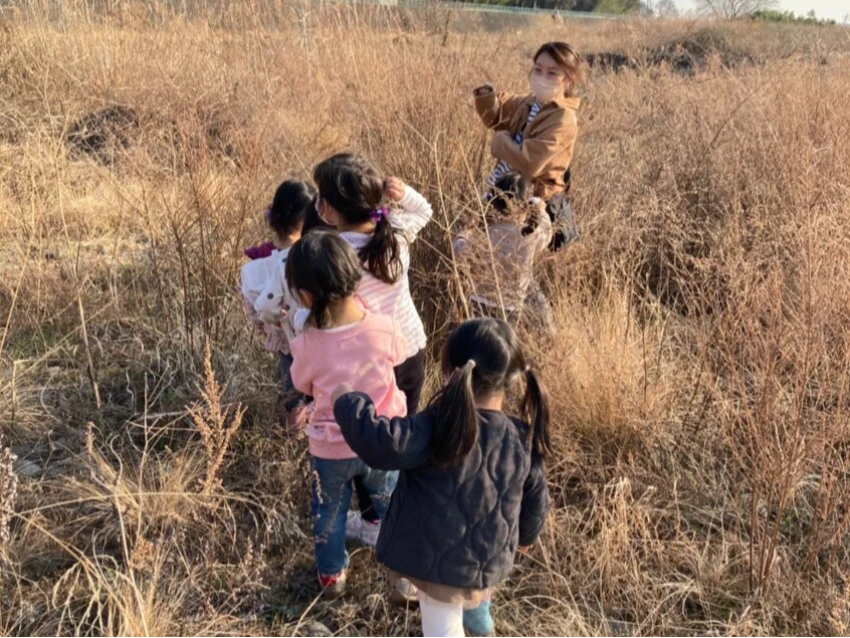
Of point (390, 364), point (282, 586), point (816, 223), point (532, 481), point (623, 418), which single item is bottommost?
point (282, 586)

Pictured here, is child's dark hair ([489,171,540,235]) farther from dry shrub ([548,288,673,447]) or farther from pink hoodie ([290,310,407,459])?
pink hoodie ([290,310,407,459])

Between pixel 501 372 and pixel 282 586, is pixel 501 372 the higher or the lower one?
the higher one

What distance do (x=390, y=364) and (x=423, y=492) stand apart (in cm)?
41

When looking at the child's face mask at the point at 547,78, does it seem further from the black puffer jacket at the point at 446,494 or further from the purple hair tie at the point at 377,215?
the black puffer jacket at the point at 446,494

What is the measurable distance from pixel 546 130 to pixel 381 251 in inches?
45.7

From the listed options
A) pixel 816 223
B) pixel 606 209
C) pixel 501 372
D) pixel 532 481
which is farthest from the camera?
pixel 606 209

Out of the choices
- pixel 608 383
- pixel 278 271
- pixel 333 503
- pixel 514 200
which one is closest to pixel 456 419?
pixel 333 503

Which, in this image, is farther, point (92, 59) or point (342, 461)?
point (92, 59)

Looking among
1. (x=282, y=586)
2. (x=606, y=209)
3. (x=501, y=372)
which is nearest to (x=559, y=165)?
(x=606, y=209)

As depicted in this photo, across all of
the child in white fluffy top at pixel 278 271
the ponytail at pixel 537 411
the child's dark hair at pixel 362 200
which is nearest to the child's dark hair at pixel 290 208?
the child in white fluffy top at pixel 278 271

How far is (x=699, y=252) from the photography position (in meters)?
4.09

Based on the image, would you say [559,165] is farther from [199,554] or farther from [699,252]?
[199,554]

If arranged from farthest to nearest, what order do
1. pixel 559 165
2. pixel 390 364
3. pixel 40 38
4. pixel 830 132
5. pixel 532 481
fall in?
pixel 40 38
pixel 830 132
pixel 559 165
pixel 390 364
pixel 532 481

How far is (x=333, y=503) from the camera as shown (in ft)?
7.26
